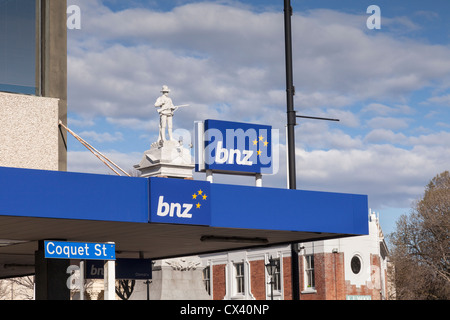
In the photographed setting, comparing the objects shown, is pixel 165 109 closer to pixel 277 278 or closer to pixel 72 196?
pixel 72 196

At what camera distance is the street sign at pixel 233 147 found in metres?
21.0

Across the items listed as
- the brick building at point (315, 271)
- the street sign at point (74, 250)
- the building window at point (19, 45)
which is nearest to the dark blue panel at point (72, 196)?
the street sign at point (74, 250)

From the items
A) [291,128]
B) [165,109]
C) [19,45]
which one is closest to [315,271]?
[165,109]

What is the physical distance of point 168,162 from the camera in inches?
1241

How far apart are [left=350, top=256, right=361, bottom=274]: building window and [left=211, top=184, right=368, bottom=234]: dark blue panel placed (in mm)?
42780

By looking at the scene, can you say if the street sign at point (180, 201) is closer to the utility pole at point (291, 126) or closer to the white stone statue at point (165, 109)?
the utility pole at point (291, 126)

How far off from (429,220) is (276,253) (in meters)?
12.9

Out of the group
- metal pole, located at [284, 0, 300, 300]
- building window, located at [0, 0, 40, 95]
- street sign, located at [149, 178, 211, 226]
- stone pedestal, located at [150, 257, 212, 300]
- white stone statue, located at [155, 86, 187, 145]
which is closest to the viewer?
street sign, located at [149, 178, 211, 226]

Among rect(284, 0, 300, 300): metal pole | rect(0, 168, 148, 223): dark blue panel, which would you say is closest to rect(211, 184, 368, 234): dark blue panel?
rect(284, 0, 300, 300): metal pole

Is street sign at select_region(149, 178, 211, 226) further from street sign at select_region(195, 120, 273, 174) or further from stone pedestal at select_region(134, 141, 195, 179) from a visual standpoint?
stone pedestal at select_region(134, 141, 195, 179)

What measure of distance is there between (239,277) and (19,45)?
50.6 meters

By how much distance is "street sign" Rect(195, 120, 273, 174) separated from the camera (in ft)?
68.8
